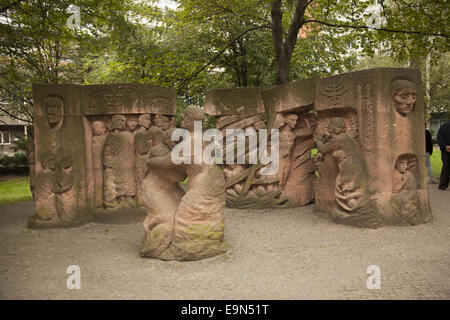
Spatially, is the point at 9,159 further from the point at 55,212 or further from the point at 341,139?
the point at 341,139

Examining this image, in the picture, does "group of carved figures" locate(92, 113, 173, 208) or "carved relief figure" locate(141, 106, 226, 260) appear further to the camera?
"group of carved figures" locate(92, 113, 173, 208)

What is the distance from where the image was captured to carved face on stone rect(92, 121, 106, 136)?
7617mm

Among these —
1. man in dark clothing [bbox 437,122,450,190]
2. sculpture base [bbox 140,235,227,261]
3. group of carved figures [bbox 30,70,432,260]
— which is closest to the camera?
sculpture base [bbox 140,235,227,261]

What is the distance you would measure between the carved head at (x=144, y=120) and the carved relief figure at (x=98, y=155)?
788mm

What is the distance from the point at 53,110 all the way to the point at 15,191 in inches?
334

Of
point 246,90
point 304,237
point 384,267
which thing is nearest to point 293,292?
point 384,267

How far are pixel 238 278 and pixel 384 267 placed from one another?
1.92m

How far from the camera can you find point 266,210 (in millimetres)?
8516

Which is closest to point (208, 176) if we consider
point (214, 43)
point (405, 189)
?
point (405, 189)

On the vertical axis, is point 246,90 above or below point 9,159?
above

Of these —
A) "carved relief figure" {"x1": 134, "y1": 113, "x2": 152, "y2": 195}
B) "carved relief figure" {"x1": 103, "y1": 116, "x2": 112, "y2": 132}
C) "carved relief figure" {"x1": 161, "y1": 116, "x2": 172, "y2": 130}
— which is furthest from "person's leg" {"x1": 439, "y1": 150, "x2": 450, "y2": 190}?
"carved relief figure" {"x1": 103, "y1": 116, "x2": 112, "y2": 132}

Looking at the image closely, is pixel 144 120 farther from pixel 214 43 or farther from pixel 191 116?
pixel 214 43

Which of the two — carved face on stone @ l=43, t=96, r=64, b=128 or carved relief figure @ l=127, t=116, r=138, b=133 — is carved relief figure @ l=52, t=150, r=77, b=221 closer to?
carved face on stone @ l=43, t=96, r=64, b=128

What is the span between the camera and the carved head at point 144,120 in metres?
7.57
